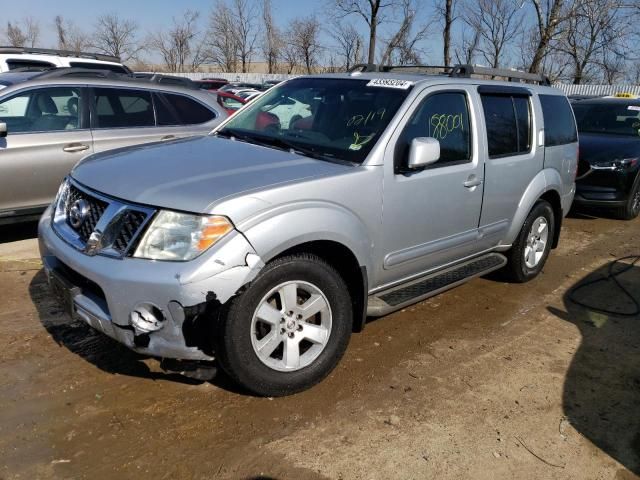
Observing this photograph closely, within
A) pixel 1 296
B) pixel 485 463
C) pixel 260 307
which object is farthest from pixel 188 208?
pixel 1 296

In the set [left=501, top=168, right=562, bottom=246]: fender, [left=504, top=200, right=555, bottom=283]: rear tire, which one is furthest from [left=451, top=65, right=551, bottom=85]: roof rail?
[left=504, top=200, right=555, bottom=283]: rear tire

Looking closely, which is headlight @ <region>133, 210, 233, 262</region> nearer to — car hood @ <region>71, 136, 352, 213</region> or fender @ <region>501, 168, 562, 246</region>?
car hood @ <region>71, 136, 352, 213</region>

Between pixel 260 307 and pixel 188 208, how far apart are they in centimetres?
63

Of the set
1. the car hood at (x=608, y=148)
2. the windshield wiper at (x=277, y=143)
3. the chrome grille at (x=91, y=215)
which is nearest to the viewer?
the chrome grille at (x=91, y=215)

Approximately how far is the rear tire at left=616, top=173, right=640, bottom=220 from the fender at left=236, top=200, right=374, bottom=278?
6123 mm

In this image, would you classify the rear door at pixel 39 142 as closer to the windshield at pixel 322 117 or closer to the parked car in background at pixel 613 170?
the windshield at pixel 322 117

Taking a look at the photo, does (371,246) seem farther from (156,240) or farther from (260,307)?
(156,240)

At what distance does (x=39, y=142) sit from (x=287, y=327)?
3.75 metres

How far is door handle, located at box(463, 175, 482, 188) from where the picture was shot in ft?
13.0

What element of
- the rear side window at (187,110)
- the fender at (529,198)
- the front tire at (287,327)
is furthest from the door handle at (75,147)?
the fender at (529,198)

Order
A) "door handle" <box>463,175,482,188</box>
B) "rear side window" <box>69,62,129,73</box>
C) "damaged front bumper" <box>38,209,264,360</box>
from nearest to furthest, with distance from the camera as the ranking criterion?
"damaged front bumper" <box>38,209,264,360</box>
"door handle" <box>463,175,482,188</box>
"rear side window" <box>69,62,129,73</box>

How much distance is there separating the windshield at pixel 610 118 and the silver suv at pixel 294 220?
4980 mm

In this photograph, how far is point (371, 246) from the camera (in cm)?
335

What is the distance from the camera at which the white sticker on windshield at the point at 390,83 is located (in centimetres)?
372
